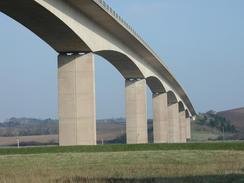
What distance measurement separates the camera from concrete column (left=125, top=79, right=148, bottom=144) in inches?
2571

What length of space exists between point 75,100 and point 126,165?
63.1ft

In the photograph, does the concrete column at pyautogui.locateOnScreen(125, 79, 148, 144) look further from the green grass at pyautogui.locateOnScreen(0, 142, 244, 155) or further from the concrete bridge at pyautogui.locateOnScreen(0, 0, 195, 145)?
the green grass at pyautogui.locateOnScreen(0, 142, 244, 155)

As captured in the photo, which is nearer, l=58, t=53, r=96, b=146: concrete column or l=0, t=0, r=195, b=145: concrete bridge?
l=0, t=0, r=195, b=145: concrete bridge

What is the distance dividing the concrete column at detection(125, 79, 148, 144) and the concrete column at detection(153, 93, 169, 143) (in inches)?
699

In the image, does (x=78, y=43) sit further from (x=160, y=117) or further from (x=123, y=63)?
(x=160, y=117)

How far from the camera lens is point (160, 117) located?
8362 cm

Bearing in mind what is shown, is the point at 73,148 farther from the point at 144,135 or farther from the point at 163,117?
the point at 163,117

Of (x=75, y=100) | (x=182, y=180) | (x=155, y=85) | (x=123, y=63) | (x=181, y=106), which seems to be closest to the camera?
(x=182, y=180)

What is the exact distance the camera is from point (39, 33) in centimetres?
3750

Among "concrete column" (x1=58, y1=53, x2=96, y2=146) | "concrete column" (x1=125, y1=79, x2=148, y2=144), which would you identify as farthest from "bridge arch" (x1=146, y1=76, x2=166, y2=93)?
"concrete column" (x1=58, y1=53, x2=96, y2=146)

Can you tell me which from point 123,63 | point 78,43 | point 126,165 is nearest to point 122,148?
point 78,43

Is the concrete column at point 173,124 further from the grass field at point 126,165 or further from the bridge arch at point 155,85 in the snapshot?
the grass field at point 126,165

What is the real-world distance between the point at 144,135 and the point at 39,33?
31.1m

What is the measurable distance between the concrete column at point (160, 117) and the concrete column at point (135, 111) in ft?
58.3
